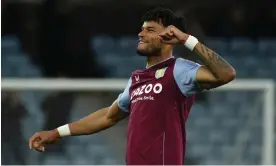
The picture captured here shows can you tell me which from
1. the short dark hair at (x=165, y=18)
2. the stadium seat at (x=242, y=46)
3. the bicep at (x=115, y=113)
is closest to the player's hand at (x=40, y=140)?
the bicep at (x=115, y=113)

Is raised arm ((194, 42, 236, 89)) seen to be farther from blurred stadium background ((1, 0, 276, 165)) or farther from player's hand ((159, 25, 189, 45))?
blurred stadium background ((1, 0, 276, 165))

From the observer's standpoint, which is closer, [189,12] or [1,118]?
[1,118]

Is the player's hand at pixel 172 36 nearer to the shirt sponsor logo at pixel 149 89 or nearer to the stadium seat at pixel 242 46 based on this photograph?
the shirt sponsor logo at pixel 149 89

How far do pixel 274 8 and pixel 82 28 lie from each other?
1.69 m

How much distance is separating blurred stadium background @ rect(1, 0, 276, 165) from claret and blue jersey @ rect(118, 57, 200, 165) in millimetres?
2397

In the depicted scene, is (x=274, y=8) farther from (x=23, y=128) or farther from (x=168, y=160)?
(x=168, y=160)

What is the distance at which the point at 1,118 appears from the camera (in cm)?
671

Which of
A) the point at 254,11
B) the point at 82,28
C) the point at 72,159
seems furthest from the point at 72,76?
the point at 254,11

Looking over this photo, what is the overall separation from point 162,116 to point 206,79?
27cm

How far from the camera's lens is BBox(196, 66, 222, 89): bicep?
3990 millimetres

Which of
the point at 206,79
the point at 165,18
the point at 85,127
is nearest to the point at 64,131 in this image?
the point at 85,127

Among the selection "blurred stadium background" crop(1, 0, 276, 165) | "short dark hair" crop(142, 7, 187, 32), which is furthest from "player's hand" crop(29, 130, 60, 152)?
"blurred stadium background" crop(1, 0, 276, 165)

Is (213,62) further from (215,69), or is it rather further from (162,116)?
(162,116)

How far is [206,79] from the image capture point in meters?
4.02
